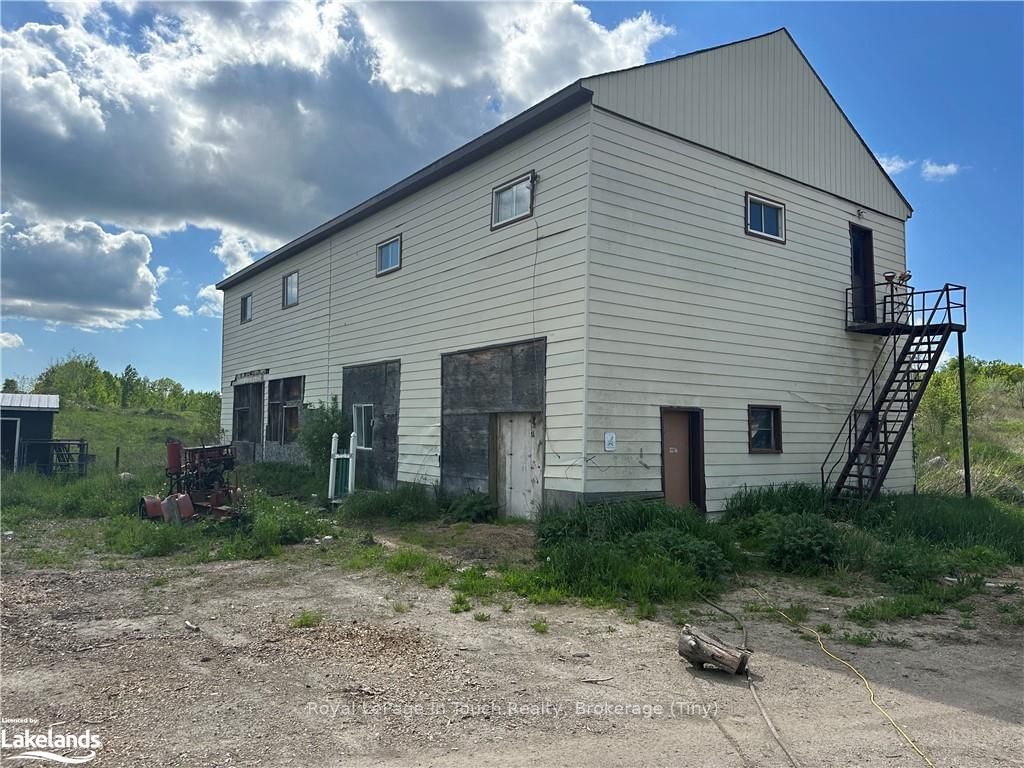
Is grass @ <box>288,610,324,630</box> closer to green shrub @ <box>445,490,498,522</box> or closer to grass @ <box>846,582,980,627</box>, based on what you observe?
grass @ <box>846,582,980,627</box>

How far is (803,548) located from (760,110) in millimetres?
8541

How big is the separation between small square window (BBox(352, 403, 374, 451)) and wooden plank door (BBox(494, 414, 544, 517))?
469 cm

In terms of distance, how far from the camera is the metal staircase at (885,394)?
12.4 meters

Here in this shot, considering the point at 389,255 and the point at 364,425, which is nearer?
the point at 389,255

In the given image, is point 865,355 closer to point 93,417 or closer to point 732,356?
point 732,356

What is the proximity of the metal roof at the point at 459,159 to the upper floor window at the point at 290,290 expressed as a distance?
2.19ft

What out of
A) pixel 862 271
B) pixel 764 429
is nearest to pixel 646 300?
pixel 764 429

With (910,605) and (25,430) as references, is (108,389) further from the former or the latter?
(910,605)

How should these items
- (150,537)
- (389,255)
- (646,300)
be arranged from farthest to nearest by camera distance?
1. (389,255)
2. (646,300)
3. (150,537)

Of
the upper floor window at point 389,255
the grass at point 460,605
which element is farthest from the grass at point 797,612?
the upper floor window at point 389,255

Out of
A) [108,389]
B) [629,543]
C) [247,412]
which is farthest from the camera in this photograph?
[108,389]

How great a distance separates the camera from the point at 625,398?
1066cm

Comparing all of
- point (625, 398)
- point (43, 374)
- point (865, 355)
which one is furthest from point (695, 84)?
point (43, 374)

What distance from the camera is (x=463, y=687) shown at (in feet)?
16.3
